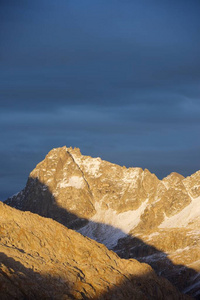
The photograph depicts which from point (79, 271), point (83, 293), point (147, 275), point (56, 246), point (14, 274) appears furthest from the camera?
point (147, 275)

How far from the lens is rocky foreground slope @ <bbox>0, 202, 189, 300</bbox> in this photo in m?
128

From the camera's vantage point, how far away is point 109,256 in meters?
166

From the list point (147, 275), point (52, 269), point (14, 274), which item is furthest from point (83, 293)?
point (147, 275)

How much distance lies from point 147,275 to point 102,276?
26.2 metres

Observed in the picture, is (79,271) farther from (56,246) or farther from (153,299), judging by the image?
(153,299)

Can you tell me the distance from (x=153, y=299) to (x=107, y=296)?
26133 mm

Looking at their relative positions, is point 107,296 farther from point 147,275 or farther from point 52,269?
point 147,275

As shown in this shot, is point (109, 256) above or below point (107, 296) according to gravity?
above

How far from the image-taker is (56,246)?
517 ft

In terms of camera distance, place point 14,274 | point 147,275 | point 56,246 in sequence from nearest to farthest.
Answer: point 14,274 < point 56,246 < point 147,275

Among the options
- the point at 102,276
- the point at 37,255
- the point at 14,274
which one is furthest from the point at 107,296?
the point at 14,274

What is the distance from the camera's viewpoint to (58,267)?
463 ft

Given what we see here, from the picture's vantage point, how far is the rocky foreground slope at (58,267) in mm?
127625

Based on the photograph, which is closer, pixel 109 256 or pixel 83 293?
pixel 83 293
